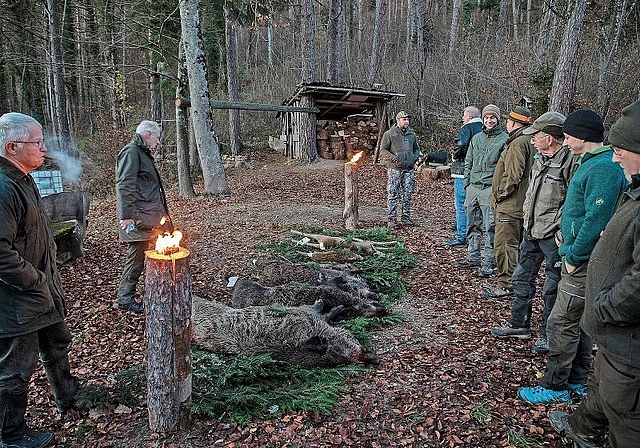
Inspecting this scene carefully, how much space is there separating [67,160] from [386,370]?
53.1 ft

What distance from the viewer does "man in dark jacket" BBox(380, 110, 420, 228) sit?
8.59 m

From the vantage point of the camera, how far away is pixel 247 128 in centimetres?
2453

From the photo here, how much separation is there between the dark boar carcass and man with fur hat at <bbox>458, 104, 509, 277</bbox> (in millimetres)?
3017

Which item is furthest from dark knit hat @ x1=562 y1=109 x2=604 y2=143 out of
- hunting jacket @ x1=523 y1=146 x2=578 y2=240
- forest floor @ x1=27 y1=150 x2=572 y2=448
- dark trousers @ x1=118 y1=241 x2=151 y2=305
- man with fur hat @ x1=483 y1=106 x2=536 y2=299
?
dark trousers @ x1=118 y1=241 x2=151 y2=305

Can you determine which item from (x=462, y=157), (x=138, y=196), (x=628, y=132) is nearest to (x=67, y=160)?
(x=138, y=196)

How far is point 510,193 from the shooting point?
5.14m

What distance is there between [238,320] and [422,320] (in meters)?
2.05

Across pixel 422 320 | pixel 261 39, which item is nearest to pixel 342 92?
pixel 422 320

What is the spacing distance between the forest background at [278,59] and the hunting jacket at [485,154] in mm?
6561

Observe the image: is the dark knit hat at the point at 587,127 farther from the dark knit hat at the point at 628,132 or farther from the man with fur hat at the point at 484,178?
the man with fur hat at the point at 484,178

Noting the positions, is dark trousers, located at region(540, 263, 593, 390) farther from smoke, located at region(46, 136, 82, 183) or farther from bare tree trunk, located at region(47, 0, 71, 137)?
smoke, located at region(46, 136, 82, 183)

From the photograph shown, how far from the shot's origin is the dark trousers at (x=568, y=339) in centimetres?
322

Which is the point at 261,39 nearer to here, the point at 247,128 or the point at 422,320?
the point at 247,128

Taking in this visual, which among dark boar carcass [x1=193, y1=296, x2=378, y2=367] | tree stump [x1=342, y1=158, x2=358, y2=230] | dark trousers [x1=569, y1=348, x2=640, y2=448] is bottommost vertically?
dark boar carcass [x1=193, y1=296, x2=378, y2=367]
